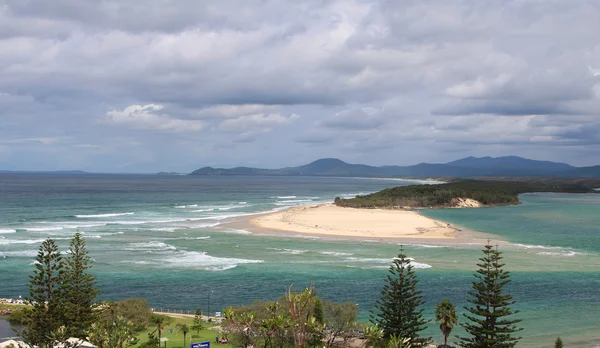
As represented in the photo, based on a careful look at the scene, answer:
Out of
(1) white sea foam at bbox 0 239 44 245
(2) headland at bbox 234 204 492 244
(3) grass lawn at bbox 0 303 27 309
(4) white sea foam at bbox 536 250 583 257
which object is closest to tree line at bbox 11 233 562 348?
(3) grass lawn at bbox 0 303 27 309

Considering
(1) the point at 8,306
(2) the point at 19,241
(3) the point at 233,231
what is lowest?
(1) the point at 8,306

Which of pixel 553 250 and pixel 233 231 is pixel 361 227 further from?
pixel 553 250

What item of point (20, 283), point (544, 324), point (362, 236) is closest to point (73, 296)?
point (20, 283)

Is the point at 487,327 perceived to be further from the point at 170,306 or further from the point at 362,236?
the point at 362,236

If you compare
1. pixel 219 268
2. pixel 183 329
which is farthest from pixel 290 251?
pixel 183 329

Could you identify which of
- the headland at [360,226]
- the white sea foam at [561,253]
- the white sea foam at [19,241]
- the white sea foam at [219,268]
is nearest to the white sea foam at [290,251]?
the white sea foam at [219,268]

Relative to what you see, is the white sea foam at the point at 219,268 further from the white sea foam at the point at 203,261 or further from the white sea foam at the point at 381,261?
the white sea foam at the point at 381,261

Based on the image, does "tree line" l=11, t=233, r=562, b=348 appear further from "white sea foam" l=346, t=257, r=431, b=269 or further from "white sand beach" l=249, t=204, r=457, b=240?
"white sand beach" l=249, t=204, r=457, b=240
